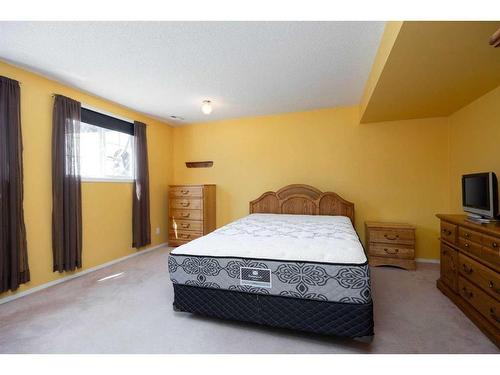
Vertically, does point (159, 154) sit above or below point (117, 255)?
above

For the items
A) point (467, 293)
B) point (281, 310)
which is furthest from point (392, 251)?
point (281, 310)

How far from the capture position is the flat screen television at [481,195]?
185 centimetres

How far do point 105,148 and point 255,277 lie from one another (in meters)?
3.06

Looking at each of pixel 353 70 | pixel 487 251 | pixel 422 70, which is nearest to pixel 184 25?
pixel 353 70

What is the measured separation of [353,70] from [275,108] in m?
1.41

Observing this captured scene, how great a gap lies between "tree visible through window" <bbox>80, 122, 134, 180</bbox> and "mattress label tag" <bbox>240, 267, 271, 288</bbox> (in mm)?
2651

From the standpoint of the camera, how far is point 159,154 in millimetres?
4309

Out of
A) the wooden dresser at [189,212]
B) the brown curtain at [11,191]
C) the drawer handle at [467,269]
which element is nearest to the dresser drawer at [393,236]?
the drawer handle at [467,269]

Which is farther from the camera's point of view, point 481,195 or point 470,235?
point 481,195

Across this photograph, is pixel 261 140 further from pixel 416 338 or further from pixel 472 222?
pixel 416 338

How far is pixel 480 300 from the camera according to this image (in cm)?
170

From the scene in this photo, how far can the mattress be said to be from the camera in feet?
4.79

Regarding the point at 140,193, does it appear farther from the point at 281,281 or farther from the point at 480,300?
the point at 480,300
